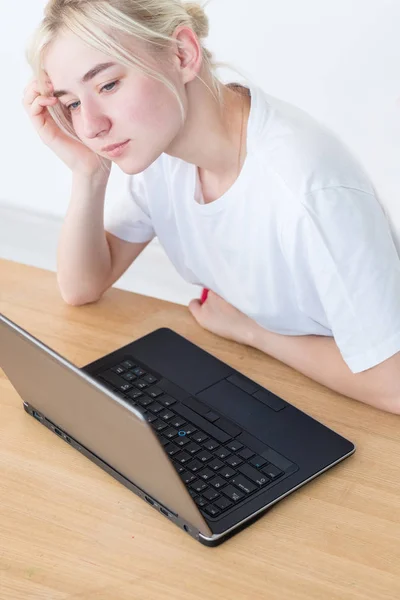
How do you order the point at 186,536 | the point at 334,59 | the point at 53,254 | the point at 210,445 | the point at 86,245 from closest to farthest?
the point at 186,536
the point at 210,445
the point at 86,245
the point at 334,59
the point at 53,254

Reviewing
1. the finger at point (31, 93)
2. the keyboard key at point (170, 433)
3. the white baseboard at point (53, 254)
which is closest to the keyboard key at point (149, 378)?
the keyboard key at point (170, 433)

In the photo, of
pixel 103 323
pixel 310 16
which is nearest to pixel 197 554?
pixel 103 323

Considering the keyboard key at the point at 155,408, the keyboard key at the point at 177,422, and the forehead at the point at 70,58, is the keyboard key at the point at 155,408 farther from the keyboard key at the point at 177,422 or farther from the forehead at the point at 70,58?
the forehead at the point at 70,58

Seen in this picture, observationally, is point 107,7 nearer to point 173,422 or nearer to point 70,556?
point 173,422

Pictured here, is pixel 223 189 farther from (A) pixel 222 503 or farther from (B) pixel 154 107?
(A) pixel 222 503

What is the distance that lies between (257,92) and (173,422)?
0.49 metres

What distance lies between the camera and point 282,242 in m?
1.16

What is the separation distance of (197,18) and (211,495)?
26.1 inches

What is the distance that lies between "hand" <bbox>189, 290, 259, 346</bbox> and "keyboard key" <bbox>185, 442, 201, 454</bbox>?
0.81ft

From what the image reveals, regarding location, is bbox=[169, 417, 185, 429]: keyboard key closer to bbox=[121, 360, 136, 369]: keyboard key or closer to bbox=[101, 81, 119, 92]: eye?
bbox=[121, 360, 136, 369]: keyboard key

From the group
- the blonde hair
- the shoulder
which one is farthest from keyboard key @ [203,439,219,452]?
the blonde hair

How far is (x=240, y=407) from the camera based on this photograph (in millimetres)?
1040

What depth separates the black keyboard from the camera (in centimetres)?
90

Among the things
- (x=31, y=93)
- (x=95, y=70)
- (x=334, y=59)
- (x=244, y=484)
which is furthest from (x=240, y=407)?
(x=334, y=59)
